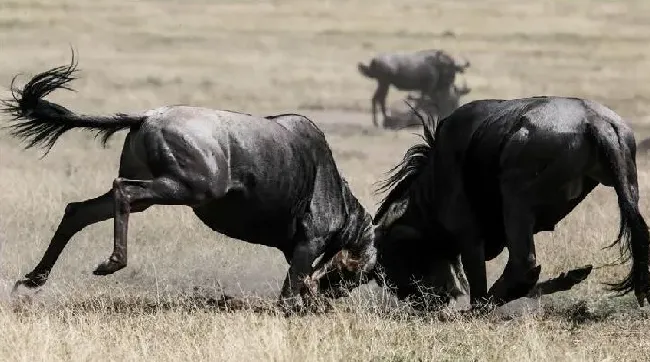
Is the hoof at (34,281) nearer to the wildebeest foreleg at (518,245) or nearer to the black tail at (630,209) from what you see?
the wildebeest foreleg at (518,245)

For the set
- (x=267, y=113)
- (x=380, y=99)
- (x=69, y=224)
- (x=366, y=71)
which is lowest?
(x=267, y=113)

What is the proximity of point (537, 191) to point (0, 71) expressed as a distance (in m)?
19.8

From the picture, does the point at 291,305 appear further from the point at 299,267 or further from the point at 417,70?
the point at 417,70

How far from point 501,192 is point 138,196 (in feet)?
7.31

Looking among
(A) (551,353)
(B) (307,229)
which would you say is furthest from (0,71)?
(A) (551,353)

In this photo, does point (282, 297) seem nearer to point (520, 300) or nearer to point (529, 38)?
point (520, 300)

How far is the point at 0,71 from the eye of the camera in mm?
26609

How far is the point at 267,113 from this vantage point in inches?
1003

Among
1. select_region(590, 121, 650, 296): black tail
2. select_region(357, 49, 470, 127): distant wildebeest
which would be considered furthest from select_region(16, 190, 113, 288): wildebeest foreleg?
select_region(357, 49, 470, 127): distant wildebeest

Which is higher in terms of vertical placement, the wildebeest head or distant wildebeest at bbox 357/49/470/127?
the wildebeest head

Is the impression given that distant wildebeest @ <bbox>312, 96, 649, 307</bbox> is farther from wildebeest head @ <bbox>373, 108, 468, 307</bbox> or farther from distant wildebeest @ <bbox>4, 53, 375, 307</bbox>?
distant wildebeest @ <bbox>4, 53, 375, 307</bbox>

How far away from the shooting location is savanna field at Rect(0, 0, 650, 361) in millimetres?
7238

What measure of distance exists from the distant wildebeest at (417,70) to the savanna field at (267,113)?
2.87ft

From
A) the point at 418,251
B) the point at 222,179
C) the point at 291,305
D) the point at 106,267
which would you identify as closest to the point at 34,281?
the point at 106,267
